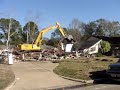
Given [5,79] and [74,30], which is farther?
[74,30]

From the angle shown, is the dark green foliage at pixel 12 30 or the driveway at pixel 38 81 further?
the dark green foliage at pixel 12 30

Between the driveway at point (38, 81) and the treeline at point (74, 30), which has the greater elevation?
the treeline at point (74, 30)

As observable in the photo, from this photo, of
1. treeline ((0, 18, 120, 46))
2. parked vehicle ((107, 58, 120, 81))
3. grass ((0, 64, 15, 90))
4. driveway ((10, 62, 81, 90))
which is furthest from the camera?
treeline ((0, 18, 120, 46))

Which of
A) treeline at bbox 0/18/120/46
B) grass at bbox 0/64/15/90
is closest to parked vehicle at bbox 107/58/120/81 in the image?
grass at bbox 0/64/15/90

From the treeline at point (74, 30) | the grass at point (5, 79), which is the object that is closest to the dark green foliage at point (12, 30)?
the treeline at point (74, 30)

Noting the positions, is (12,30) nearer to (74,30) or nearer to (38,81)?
(74,30)

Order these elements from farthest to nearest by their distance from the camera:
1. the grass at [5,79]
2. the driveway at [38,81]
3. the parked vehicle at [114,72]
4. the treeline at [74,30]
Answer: the treeline at [74,30], the parked vehicle at [114,72], the driveway at [38,81], the grass at [5,79]

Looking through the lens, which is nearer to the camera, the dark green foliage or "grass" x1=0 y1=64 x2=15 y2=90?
"grass" x1=0 y1=64 x2=15 y2=90

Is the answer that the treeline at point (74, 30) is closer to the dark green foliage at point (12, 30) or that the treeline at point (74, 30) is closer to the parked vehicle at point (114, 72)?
the dark green foliage at point (12, 30)

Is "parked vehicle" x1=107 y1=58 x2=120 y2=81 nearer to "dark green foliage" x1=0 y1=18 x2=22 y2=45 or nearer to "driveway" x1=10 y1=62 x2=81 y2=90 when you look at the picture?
"driveway" x1=10 y1=62 x2=81 y2=90

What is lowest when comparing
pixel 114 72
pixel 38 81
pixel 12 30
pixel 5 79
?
pixel 38 81

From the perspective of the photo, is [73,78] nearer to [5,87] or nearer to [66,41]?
[5,87]

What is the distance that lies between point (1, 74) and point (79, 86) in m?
5.55

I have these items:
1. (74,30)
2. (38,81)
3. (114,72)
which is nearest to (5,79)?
(38,81)
